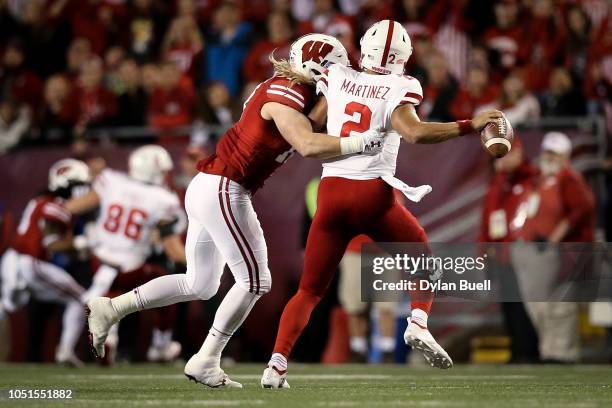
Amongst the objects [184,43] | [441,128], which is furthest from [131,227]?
[441,128]

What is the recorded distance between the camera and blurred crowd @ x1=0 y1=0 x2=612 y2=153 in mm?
11016

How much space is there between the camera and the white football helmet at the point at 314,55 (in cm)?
653

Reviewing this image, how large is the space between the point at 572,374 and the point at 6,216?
575cm

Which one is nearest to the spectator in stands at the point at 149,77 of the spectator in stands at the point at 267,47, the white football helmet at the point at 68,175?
the spectator in stands at the point at 267,47

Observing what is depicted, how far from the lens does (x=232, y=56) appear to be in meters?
12.7

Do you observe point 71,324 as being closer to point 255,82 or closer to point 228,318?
point 255,82

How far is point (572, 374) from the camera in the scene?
8398mm

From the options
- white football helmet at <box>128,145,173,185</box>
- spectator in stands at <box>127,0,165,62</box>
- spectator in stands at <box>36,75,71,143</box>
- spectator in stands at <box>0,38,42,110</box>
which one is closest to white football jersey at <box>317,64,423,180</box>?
white football helmet at <box>128,145,173,185</box>

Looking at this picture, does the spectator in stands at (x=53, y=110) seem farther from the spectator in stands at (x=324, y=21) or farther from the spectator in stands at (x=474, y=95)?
the spectator in stands at (x=474, y=95)

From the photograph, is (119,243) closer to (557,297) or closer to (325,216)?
(557,297)

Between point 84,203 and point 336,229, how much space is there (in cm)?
458

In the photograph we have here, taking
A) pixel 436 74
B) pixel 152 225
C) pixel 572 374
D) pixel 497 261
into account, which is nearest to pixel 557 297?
pixel 497 261

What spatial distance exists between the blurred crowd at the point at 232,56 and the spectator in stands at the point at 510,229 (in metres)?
0.57

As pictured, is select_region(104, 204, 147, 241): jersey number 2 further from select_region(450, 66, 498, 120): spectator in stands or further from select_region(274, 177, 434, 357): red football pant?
select_region(274, 177, 434, 357): red football pant
